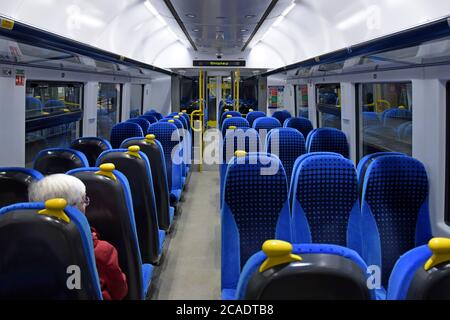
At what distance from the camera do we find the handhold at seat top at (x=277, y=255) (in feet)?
3.67

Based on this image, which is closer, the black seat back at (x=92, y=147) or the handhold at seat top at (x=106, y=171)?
the handhold at seat top at (x=106, y=171)

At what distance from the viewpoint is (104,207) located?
2627 mm

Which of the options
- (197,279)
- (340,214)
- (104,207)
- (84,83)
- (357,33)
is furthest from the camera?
(84,83)

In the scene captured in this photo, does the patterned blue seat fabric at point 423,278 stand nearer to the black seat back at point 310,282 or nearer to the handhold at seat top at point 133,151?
the black seat back at point 310,282

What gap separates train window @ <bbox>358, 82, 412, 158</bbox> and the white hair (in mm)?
3461

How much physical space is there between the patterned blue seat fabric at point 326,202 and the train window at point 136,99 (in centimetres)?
917

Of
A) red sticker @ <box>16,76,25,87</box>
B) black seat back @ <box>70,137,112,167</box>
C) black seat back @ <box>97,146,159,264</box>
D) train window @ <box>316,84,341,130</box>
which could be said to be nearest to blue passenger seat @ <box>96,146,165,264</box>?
black seat back @ <box>97,146,159,264</box>

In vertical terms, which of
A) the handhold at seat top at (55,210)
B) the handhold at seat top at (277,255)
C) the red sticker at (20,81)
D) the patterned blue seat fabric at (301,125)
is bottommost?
the handhold at seat top at (277,255)

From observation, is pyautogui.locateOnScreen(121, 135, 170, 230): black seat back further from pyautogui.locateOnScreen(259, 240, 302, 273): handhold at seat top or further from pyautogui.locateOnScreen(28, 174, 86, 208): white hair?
pyautogui.locateOnScreen(259, 240, 302, 273): handhold at seat top

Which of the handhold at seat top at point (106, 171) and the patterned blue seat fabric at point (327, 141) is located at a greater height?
the patterned blue seat fabric at point (327, 141)

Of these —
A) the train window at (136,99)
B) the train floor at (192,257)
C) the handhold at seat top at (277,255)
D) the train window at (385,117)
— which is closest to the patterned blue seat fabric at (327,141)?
the train window at (385,117)

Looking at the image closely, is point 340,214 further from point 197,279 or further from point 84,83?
point 84,83

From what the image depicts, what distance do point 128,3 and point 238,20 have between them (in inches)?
68.6
